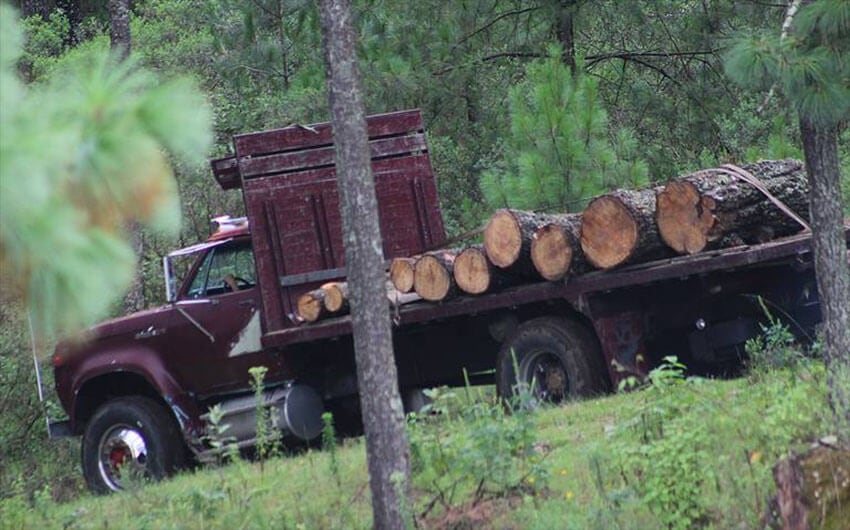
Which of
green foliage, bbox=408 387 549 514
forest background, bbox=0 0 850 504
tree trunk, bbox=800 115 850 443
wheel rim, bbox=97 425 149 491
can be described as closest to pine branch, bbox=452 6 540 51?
forest background, bbox=0 0 850 504

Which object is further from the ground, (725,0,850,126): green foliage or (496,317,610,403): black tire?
(725,0,850,126): green foliage

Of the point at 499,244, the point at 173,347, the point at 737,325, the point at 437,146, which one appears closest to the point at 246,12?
the point at 437,146

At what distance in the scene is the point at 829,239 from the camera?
30.1 feet

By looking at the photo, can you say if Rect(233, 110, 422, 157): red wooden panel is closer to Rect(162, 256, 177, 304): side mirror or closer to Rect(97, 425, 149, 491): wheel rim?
Rect(162, 256, 177, 304): side mirror

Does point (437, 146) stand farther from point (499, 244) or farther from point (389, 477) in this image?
point (389, 477)

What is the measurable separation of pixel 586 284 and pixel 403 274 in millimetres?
1725

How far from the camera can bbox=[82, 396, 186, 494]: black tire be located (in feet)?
42.7

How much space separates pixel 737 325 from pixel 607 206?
1469 millimetres

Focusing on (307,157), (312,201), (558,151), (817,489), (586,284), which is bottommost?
(817,489)

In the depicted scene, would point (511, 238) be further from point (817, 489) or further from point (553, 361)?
point (817, 489)

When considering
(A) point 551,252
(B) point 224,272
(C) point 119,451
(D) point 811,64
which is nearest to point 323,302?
(B) point 224,272

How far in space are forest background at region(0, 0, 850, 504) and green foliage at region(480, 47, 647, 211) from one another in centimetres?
1

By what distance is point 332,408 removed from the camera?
44.3ft

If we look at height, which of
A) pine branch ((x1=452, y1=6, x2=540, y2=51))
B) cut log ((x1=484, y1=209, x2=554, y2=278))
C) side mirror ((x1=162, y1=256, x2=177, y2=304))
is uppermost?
pine branch ((x1=452, y1=6, x2=540, y2=51))
